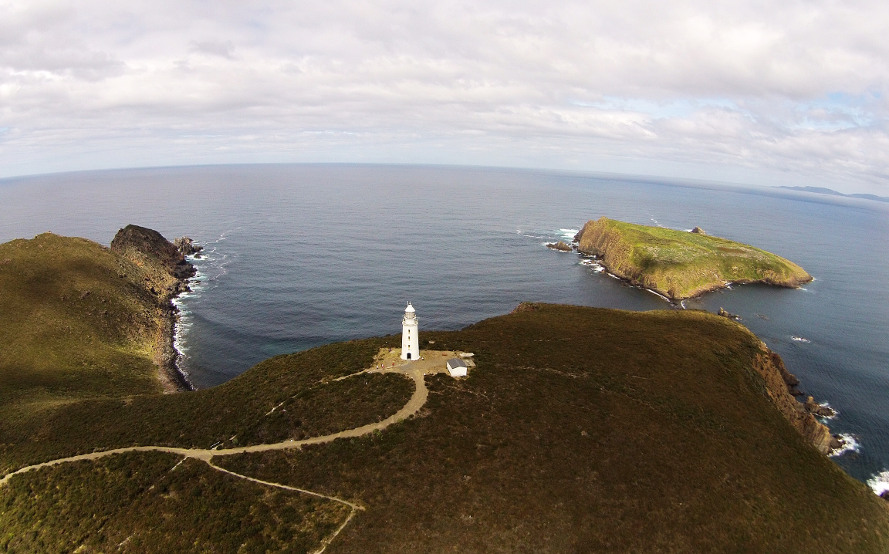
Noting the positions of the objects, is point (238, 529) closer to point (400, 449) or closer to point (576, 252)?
point (400, 449)

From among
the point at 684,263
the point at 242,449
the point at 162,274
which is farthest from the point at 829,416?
the point at 162,274

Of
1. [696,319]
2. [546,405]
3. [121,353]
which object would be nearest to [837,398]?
[696,319]

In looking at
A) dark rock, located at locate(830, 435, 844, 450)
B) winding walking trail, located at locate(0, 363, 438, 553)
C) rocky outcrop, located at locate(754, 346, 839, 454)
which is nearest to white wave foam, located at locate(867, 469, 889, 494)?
dark rock, located at locate(830, 435, 844, 450)

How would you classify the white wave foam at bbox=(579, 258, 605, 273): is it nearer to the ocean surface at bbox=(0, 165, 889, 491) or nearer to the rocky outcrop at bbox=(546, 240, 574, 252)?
the ocean surface at bbox=(0, 165, 889, 491)

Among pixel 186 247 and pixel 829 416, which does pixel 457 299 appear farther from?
pixel 186 247

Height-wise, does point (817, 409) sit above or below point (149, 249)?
below

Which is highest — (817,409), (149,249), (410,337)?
(149,249)
